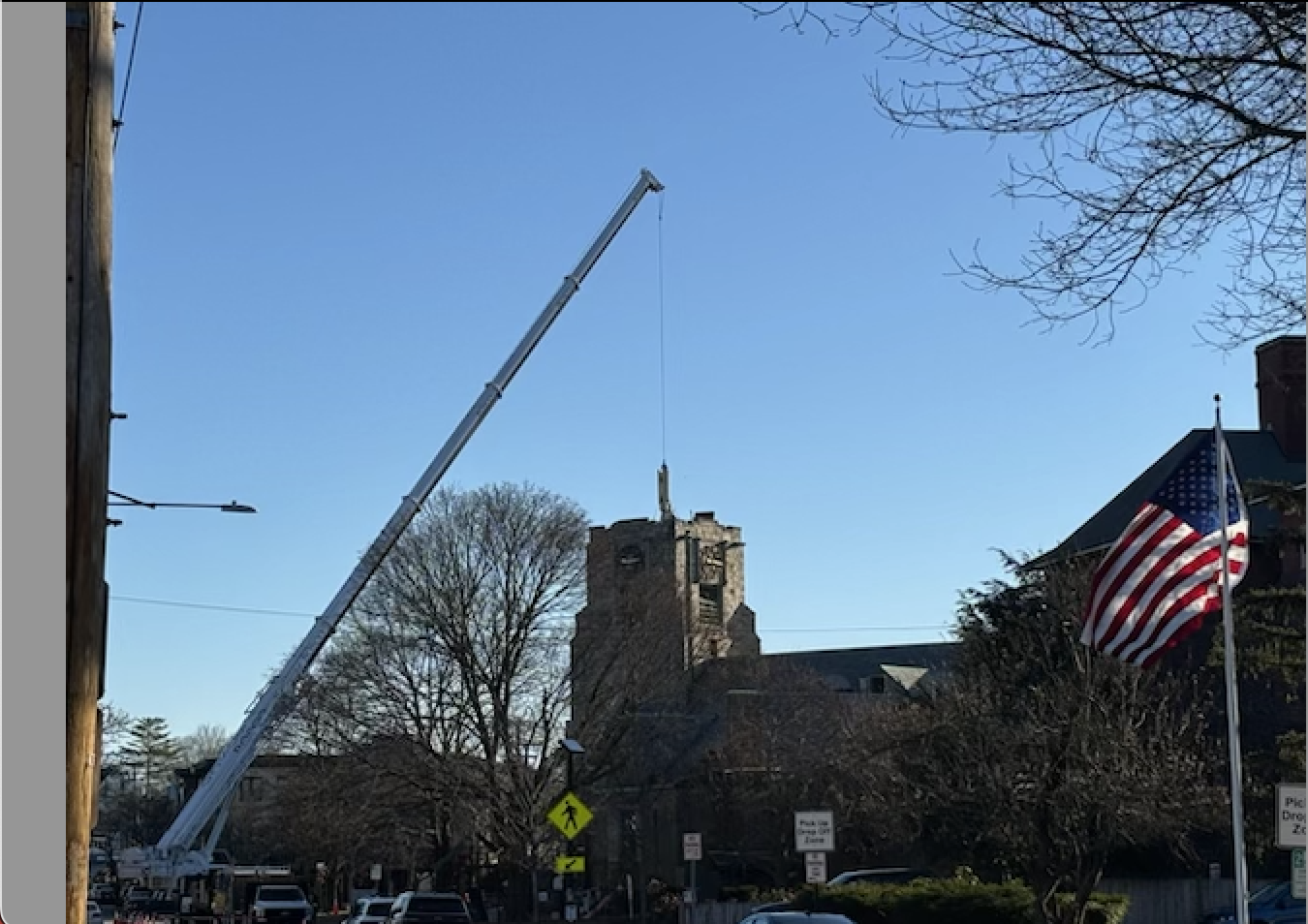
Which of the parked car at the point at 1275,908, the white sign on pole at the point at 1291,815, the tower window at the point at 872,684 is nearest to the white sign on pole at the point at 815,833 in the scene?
the parked car at the point at 1275,908

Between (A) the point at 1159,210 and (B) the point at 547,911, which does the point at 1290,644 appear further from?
(B) the point at 547,911

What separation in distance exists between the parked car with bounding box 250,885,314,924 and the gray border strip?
185 ft

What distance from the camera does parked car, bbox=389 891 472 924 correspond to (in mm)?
42781

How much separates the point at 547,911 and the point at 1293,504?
47791 millimetres

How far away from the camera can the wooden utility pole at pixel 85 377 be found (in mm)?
5547

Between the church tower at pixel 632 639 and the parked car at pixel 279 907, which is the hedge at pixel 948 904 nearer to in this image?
the church tower at pixel 632 639

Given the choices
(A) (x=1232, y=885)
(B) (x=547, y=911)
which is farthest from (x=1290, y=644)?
(B) (x=547, y=911)

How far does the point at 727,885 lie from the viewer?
76438mm

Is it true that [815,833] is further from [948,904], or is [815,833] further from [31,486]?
[31,486]

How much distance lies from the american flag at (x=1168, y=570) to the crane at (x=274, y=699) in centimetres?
3270

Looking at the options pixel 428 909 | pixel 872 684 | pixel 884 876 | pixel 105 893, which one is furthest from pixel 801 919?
pixel 872 684

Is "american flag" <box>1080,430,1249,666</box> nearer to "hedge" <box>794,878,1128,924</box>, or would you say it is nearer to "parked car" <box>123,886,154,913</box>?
"hedge" <box>794,878,1128,924</box>

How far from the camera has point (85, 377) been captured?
5613mm

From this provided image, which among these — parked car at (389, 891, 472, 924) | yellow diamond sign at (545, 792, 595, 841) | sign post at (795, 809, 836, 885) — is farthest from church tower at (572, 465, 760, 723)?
sign post at (795, 809, 836, 885)
